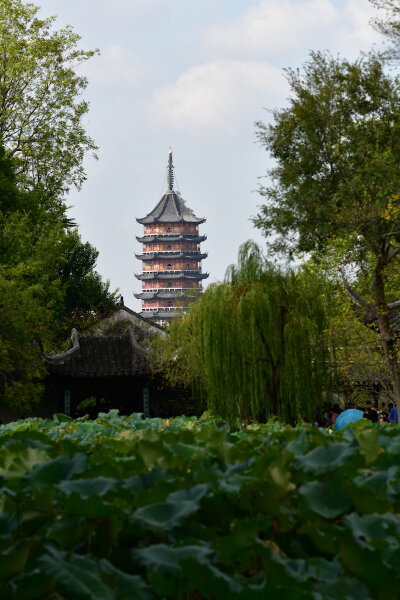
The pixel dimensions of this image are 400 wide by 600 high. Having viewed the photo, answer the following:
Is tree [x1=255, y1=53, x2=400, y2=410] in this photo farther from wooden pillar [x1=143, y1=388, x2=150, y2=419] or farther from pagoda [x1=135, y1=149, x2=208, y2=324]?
pagoda [x1=135, y1=149, x2=208, y2=324]

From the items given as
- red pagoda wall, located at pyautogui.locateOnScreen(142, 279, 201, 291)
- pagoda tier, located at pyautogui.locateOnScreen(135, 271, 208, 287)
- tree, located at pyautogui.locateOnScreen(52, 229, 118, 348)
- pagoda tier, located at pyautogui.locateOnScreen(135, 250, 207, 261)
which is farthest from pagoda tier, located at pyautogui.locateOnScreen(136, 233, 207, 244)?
tree, located at pyautogui.locateOnScreen(52, 229, 118, 348)

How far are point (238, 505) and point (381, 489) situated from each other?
1.36 ft

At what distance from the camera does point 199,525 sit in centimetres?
203

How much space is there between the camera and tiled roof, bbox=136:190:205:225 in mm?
67812

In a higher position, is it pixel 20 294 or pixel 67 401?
pixel 20 294

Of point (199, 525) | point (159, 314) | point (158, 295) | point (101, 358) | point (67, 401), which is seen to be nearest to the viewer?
point (199, 525)

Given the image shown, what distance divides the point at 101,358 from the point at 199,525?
19242 mm

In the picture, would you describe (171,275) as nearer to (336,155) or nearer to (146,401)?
(146,401)

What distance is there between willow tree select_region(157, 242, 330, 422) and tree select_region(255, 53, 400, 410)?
3849mm

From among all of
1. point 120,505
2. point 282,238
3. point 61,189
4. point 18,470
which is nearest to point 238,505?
point 120,505

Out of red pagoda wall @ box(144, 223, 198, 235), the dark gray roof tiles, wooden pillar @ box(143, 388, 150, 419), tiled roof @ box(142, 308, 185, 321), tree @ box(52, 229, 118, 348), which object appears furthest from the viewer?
red pagoda wall @ box(144, 223, 198, 235)

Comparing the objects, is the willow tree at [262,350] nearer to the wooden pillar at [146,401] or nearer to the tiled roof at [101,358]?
the tiled roof at [101,358]

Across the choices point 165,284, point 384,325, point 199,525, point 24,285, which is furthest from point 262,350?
point 165,284

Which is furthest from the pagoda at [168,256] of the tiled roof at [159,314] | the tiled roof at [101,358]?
the tiled roof at [101,358]
